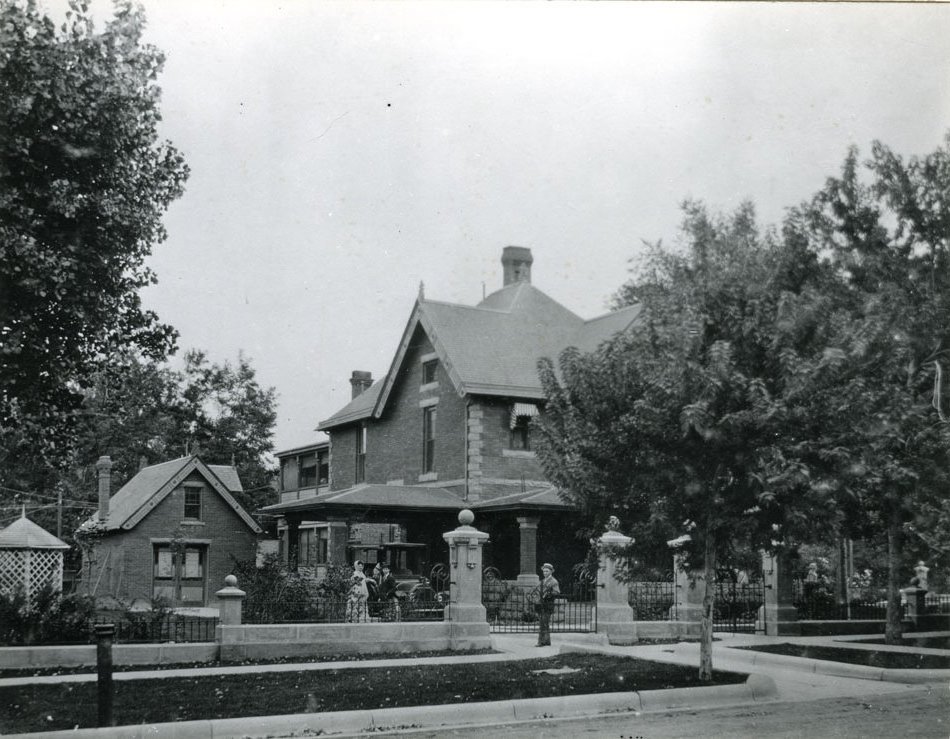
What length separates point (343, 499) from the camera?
90.0ft

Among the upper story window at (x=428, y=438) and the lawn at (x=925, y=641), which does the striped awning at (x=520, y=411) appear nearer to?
the upper story window at (x=428, y=438)

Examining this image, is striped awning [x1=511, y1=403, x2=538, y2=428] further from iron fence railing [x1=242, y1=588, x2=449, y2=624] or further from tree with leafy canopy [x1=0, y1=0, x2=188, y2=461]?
tree with leafy canopy [x1=0, y1=0, x2=188, y2=461]

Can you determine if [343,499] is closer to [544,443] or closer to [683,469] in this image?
[544,443]

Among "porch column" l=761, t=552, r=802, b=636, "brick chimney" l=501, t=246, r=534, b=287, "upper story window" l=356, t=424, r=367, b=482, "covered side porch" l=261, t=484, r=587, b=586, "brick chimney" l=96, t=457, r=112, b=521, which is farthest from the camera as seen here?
"brick chimney" l=501, t=246, r=534, b=287

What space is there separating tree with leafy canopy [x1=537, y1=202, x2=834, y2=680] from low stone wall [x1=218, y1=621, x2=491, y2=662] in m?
5.09

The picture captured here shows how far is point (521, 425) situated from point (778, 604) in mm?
11126

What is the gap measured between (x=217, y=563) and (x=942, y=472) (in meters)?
27.3

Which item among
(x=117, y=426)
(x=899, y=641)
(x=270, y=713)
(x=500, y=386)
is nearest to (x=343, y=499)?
(x=500, y=386)

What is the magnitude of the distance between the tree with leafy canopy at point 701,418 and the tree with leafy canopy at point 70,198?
841cm

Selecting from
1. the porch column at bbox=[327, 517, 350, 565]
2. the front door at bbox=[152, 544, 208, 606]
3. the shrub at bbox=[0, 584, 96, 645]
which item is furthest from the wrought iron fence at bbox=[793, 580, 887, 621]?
the front door at bbox=[152, 544, 208, 606]

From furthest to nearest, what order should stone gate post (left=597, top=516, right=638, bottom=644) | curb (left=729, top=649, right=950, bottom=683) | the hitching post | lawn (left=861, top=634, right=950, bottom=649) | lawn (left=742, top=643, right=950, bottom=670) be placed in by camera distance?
stone gate post (left=597, top=516, right=638, bottom=644), lawn (left=861, top=634, right=950, bottom=649), lawn (left=742, top=643, right=950, bottom=670), curb (left=729, top=649, right=950, bottom=683), the hitching post

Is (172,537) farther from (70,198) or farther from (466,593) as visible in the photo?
(70,198)

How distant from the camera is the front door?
117 feet

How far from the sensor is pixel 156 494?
35781 mm
